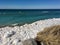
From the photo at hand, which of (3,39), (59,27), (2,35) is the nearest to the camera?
(59,27)

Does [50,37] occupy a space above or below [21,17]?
above

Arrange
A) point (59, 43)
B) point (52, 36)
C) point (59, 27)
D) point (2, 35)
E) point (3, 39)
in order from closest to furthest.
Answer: point (59, 43) < point (52, 36) < point (59, 27) < point (3, 39) < point (2, 35)

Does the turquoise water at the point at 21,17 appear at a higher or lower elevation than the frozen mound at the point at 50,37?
lower

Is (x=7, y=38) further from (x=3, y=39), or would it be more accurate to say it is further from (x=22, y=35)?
(x=22, y=35)

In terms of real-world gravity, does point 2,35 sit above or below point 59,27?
below

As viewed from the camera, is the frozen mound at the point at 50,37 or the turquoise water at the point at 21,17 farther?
the turquoise water at the point at 21,17

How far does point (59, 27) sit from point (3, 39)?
111 inches

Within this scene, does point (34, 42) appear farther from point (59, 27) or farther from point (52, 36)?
point (59, 27)

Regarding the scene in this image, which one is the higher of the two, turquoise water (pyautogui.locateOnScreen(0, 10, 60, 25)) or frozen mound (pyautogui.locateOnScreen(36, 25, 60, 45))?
frozen mound (pyautogui.locateOnScreen(36, 25, 60, 45))

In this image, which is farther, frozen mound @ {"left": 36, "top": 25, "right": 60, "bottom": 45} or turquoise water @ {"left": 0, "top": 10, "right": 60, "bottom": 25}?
turquoise water @ {"left": 0, "top": 10, "right": 60, "bottom": 25}

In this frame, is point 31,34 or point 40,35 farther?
point 31,34

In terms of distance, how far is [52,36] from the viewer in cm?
898

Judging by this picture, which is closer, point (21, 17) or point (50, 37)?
point (50, 37)

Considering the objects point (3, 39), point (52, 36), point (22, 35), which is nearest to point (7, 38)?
point (3, 39)
